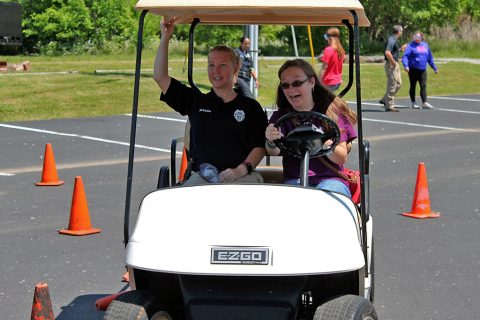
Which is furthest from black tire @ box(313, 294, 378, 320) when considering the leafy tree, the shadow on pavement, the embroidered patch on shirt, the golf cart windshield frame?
the leafy tree

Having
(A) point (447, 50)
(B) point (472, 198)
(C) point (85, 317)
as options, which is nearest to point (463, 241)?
(B) point (472, 198)

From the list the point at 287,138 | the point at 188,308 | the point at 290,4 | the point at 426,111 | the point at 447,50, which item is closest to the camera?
the point at 188,308

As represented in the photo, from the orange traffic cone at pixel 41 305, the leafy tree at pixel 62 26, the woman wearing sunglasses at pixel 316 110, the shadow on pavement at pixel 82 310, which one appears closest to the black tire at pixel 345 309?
the woman wearing sunglasses at pixel 316 110

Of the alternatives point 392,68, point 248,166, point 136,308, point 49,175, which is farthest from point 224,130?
point 392,68

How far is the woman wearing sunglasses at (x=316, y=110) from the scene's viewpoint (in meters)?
5.48

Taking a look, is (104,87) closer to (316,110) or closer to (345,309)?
(316,110)

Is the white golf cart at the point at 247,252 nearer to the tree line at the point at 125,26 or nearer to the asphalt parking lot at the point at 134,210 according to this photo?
the asphalt parking lot at the point at 134,210

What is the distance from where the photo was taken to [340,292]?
4832 millimetres

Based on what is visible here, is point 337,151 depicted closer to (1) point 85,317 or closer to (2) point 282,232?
(2) point 282,232

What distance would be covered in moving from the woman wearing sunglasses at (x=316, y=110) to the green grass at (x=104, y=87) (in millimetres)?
12854

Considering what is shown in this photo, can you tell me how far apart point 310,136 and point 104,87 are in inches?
688

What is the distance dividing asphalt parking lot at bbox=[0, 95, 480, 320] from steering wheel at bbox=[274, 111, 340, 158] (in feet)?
3.55

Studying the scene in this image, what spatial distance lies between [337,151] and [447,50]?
3842 centimetres

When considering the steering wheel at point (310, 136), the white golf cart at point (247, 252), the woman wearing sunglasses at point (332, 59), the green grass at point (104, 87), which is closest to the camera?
the white golf cart at point (247, 252)
